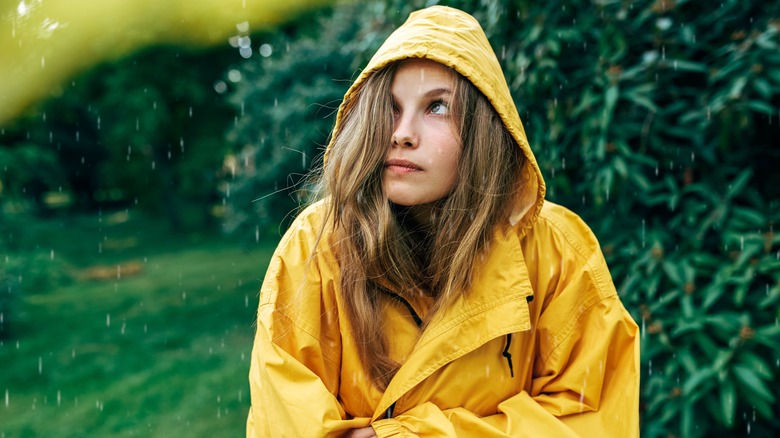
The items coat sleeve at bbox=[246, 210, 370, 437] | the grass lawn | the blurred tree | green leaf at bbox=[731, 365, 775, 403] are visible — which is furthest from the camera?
the blurred tree

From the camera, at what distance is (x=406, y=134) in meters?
1.73

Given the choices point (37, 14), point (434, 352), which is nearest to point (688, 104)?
point (434, 352)

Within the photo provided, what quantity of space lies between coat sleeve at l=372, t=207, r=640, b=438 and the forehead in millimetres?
565

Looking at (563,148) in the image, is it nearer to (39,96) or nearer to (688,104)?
(688,104)

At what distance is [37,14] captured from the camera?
481 cm

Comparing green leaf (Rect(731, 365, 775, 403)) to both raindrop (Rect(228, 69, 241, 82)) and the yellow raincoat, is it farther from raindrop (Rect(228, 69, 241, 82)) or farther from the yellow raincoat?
raindrop (Rect(228, 69, 241, 82))

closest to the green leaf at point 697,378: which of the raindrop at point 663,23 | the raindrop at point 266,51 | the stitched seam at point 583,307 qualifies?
the stitched seam at point 583,307

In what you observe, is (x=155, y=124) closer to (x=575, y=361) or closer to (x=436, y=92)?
(x=436, y=92)

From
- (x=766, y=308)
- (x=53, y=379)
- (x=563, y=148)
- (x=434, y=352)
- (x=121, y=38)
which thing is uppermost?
(x=121, y=38)

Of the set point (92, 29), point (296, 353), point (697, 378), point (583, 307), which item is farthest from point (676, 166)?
point (92, 29)

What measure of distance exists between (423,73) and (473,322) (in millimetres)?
713

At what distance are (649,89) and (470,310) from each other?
1687 millimetres

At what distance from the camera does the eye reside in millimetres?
1779

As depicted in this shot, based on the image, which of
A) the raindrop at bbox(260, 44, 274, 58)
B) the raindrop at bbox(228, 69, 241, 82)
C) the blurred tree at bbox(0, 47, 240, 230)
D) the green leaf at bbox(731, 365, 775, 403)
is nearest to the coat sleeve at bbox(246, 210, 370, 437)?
the green leaf at bbox(731, 365, 775, 403)
